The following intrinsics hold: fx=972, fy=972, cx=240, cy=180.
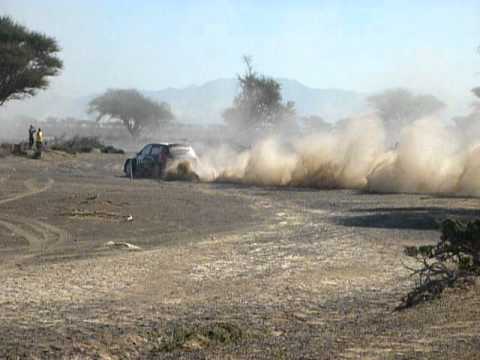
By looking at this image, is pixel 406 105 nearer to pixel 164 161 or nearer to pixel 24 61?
pixel 24 61

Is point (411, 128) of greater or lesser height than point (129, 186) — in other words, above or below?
above

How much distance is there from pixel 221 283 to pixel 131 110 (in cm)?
11830

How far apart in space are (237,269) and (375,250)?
10.8 feet

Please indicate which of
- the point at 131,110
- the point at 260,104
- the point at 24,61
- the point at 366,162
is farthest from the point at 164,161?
the point at 131,110

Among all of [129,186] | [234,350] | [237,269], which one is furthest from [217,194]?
[234,350]

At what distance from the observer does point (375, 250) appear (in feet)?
55.7

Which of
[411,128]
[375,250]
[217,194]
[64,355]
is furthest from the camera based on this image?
[411,128]

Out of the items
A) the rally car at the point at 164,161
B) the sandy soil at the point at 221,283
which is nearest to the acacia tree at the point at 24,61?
the rally car at the point at 164,161

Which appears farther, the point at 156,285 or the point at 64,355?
the point at 156,285

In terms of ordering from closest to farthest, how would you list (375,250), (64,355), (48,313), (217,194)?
(64,355) < (48,313) < (375,250) < (217,194)

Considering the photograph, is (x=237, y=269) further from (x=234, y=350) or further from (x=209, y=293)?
(x=234, y=350)

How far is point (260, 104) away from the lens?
107m

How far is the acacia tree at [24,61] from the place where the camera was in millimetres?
62844

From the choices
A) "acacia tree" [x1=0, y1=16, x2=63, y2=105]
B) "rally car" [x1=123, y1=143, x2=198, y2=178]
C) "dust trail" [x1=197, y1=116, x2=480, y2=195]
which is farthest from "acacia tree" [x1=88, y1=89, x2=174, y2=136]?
"rally car" [x1=123, y1=143, x2=198, y2=178]
